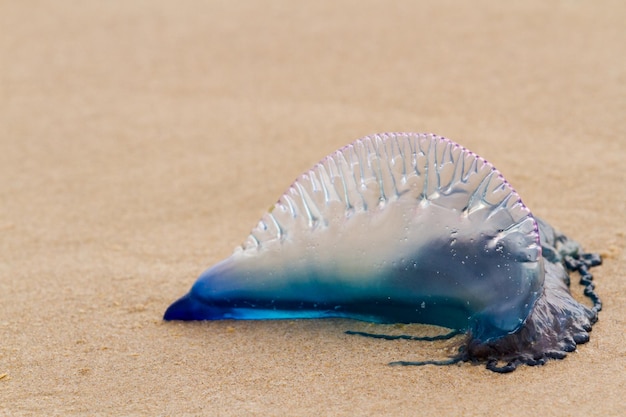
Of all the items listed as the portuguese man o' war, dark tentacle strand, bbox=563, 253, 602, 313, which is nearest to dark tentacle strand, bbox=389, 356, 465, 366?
the portuguese man o' war

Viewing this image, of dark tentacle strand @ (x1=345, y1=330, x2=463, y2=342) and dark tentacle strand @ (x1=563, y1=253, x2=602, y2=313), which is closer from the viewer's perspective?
dark tentacle strand @ (x1=345, y1=330, x2=463, y2=342)

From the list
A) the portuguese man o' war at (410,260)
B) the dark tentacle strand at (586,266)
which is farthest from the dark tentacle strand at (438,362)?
the dark tentacle strand at (586,266)

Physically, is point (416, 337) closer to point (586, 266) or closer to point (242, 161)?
point (586, 266)

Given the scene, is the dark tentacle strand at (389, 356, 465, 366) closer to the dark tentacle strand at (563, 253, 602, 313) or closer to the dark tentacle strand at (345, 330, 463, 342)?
the dark tentacle strand at (345, 330, 463, 342)

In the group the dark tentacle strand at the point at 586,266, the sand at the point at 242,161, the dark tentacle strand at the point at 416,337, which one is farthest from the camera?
the dark tentacle strand at the point at 586,266

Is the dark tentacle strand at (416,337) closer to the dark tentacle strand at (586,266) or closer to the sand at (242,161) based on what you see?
the sand at (242,161)

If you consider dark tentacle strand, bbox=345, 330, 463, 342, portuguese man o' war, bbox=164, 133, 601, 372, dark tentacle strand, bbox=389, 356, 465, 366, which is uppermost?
portuguese man o' war, bbox=164, 133, 601, 372
